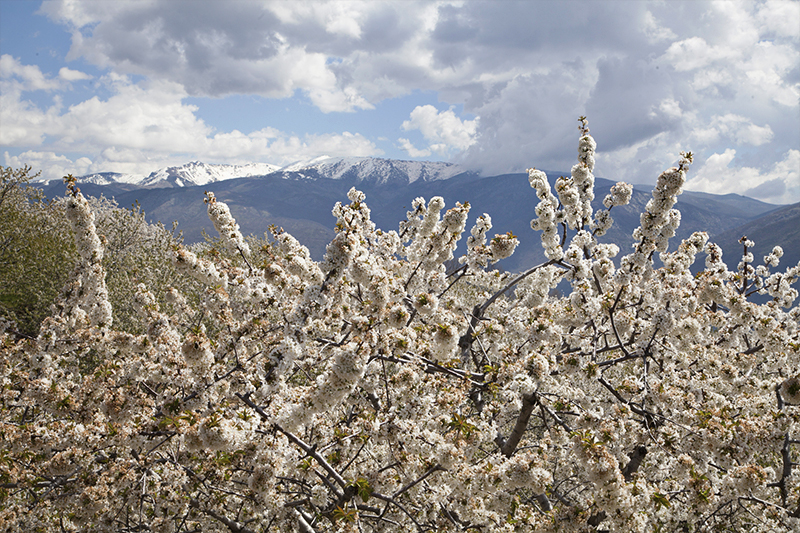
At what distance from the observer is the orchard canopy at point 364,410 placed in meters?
4.52

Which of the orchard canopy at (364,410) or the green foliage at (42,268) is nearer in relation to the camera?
the orchard canopy at (364,410)

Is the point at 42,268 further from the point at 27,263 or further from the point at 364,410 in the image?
the point at 364,410

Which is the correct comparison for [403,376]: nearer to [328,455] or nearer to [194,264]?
[328,455]

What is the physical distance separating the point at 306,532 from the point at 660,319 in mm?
6013

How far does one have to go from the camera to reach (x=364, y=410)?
20.5ft

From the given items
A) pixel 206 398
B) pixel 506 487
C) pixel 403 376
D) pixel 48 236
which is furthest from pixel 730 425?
pixel 48 236

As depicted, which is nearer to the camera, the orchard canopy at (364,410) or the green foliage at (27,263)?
the orchard canopy at (364,410)

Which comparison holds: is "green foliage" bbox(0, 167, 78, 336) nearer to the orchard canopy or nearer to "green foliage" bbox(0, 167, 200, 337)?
"green foliage" bbox(0, 167, 200, 337)

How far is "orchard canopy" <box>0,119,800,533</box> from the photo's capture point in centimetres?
452

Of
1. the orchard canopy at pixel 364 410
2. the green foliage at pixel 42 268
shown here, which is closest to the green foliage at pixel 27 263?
the green foliage at pixel 42 268

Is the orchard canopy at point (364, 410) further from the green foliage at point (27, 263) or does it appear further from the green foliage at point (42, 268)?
the green foliage at point (27, 263)

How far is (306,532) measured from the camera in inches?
226

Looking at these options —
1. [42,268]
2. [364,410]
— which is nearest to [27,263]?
[42,268]

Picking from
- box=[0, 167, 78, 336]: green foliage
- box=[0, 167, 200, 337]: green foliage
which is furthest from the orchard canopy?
box=[0, 167, 78, 336]: green foliage
